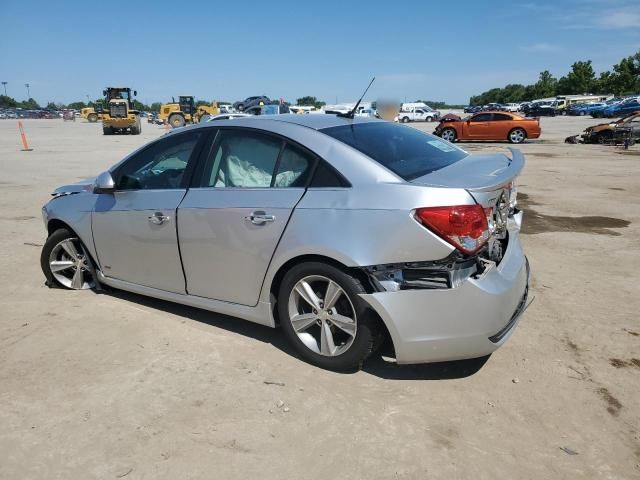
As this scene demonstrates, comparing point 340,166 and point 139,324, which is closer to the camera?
point 340,166

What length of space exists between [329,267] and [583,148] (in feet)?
66.7

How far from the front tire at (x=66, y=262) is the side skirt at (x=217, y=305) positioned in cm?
Result: 57

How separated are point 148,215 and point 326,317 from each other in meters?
1.64

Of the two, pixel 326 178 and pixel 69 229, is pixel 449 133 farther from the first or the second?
pixel 326 178

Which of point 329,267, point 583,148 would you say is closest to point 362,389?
point 329,267

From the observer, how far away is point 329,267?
3.00 meters

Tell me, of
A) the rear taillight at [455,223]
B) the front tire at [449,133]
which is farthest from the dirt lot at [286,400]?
the front tire at [449,133]

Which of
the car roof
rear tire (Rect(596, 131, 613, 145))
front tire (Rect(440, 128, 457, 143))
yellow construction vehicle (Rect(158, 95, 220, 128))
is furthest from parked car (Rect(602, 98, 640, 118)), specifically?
the car roof

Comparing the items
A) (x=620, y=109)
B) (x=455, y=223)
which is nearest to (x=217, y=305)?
(x=455, y=223)

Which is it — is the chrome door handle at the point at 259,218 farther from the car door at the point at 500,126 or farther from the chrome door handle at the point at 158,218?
the car door at the point at 500,126

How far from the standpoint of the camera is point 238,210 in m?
3.35

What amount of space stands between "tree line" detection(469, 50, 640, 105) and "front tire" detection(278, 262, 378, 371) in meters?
94.7

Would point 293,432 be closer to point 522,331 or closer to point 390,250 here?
point 390,250

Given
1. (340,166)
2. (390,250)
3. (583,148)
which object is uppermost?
(340,166)
